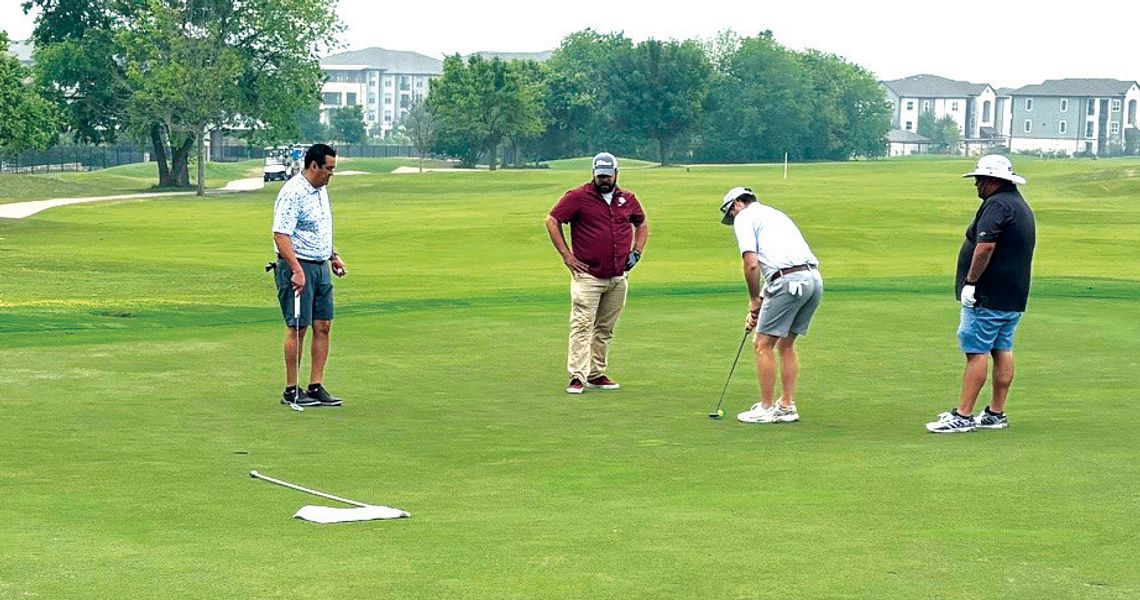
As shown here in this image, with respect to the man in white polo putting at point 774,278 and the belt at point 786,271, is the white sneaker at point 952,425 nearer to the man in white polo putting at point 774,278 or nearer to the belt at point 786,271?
the man in white polo putting at point 774,278

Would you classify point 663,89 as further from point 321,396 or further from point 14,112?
point 321,396

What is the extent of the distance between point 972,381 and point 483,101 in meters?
120

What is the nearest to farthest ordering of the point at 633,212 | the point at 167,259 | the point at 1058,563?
the point at 1058,563 → the point at 633,212 → the point at 167,259

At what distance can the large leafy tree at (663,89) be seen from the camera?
151500 mm

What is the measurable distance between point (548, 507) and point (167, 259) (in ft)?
95.6

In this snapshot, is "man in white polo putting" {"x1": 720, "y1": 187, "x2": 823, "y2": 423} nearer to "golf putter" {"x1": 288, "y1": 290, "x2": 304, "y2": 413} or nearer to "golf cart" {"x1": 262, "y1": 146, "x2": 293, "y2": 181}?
"golf putter" {"x1": 288, "y1": 290, "x2": 304, "y2": 413}

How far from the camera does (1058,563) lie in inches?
286

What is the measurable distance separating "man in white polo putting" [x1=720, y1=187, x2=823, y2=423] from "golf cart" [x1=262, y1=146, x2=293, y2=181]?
3798 inches

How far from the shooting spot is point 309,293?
1348 centimetres

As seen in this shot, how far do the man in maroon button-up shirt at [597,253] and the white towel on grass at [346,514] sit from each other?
5873mm

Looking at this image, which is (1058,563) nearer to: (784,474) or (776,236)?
(784,474)

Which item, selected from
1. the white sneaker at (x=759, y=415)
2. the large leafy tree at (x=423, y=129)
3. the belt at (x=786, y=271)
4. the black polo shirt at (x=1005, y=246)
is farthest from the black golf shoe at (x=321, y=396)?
the large leafy tree at (x=423, y=129)

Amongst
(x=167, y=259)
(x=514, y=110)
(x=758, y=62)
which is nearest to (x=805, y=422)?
(x=167, y=259)

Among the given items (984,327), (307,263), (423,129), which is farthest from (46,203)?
(423,129)
